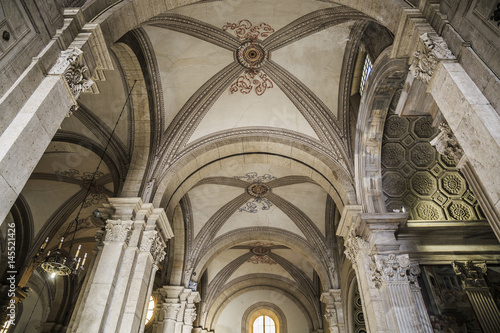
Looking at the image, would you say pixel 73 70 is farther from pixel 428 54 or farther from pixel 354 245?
pixel 354 245

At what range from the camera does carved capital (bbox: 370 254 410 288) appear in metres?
5.92

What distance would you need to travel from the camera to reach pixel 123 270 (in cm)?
600

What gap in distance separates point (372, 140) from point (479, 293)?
347cm

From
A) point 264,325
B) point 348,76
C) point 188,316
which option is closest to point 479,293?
point 348,76

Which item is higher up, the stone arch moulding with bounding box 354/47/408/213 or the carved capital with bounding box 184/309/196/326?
the stone arch moulding with bounding box 354/47/408/213

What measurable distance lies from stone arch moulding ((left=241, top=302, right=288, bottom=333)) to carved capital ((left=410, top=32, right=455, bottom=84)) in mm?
15102

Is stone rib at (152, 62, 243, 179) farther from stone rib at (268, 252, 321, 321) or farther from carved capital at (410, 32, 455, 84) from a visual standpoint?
stone rib at (268, 252, 321, 321)

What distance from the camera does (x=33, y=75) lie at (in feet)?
9.65

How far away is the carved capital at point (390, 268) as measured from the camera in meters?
5.92

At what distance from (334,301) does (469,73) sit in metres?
9.56

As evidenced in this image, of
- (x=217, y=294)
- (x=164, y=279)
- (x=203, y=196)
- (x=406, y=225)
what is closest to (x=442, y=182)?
(x=406, y=225)

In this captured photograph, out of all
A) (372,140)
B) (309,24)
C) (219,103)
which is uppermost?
(309,24)

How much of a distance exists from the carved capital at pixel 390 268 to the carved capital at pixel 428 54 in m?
3.76

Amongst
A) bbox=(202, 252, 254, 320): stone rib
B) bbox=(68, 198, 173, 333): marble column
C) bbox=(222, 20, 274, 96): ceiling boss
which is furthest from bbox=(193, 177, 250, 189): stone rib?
bbox=(202, 252, 254, 320): stone rib
